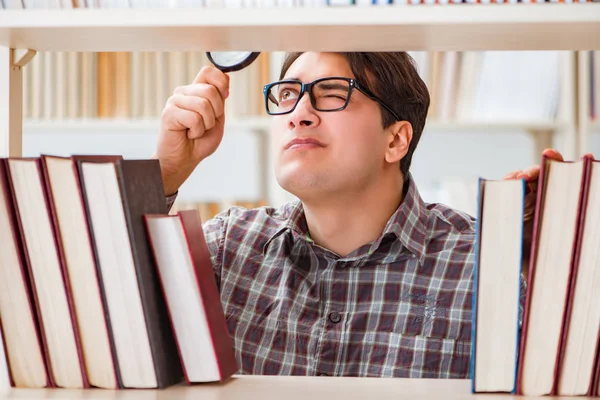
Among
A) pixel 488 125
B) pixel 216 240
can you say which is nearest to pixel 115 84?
pixel 216 240

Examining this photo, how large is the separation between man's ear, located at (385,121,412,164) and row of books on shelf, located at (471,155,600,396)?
855 millimetres

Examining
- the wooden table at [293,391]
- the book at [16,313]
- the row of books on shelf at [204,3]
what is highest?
the row of books on shelf at [204,3]

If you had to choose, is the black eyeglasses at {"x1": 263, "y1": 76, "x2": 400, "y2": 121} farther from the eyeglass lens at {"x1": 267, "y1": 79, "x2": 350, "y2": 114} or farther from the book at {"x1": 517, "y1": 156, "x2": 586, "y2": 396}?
the book at {"x1": 517, "y1": 156, "x2": 586, "y2": 396}

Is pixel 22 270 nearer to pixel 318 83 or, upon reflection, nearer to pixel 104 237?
pixel 104 237

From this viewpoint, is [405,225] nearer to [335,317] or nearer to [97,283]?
[335,317]

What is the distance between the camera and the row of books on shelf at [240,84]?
241 centimetres

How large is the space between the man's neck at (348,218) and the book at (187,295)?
76 cm

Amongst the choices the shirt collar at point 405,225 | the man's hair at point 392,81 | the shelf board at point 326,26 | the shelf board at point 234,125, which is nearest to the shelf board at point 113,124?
the shelf board at point 234,125

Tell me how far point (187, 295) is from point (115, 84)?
193cm

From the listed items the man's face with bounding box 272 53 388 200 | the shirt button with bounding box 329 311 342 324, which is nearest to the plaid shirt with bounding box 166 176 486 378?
the shirt button with bounding box 329 311 342 324

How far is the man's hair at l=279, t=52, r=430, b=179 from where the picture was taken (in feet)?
4.84

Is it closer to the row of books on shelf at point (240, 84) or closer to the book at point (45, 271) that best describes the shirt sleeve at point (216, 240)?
the book at point (45, 271)

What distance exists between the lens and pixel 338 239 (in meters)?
1.48

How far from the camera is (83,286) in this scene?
0.71 metres
